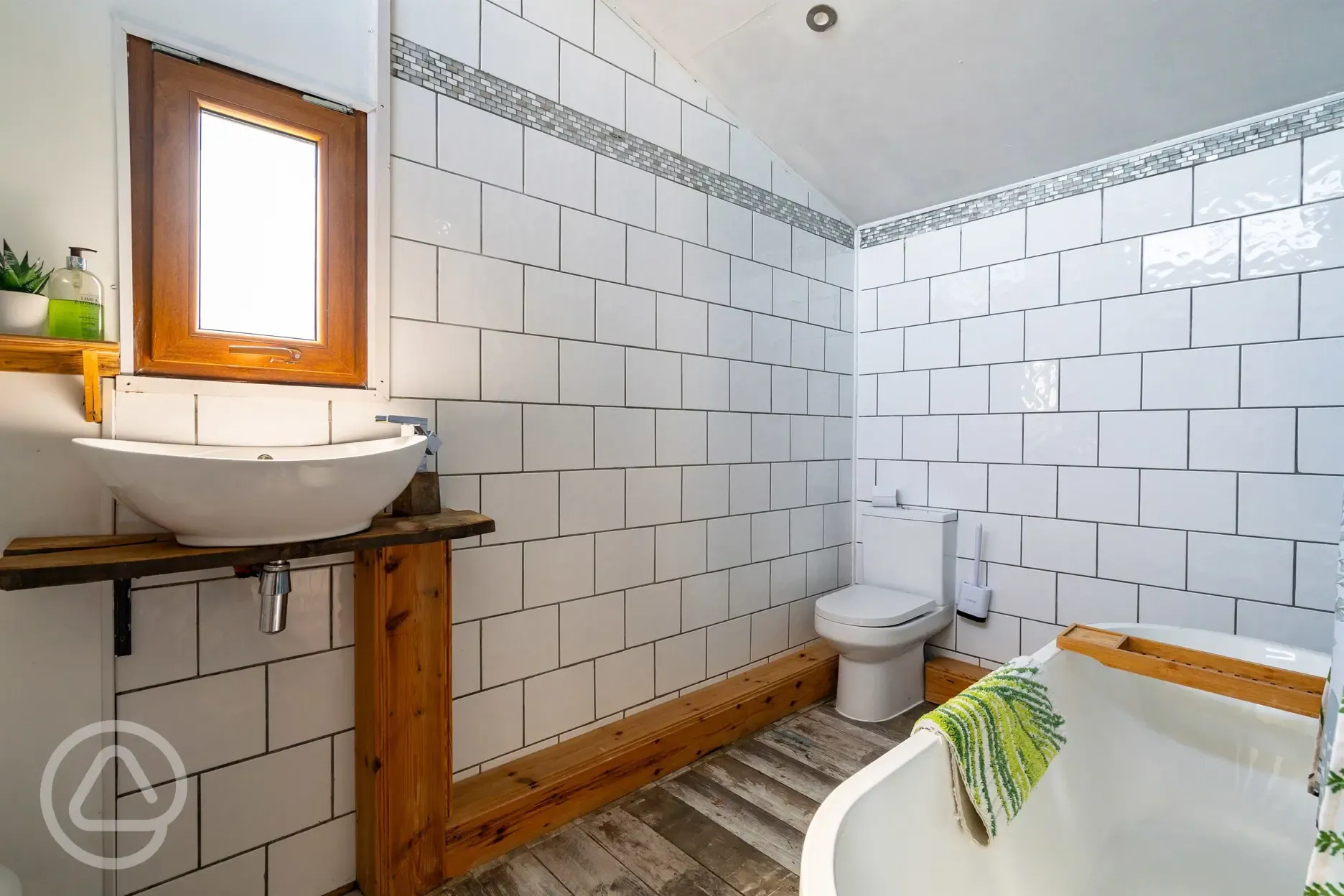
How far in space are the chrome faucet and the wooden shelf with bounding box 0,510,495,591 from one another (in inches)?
9.2

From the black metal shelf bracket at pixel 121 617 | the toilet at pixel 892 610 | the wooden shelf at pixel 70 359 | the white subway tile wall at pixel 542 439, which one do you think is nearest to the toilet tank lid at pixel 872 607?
the toilet at pixel 892 610

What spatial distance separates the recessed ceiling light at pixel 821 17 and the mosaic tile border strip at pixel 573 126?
58cm

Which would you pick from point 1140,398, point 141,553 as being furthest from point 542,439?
point 1140,398

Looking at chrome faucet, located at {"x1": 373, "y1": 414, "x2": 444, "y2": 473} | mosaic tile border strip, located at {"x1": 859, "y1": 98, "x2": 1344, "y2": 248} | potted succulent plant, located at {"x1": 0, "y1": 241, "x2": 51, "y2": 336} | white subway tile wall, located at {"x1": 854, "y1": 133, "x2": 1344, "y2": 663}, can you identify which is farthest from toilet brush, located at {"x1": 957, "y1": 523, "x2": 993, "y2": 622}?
potted succulent plant, located at {"x1": 0, "y1": 241, "x2": 51, "y2": 336}

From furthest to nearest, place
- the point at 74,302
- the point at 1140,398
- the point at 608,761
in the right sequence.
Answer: the point at 1140,398 < the point at 608,761 < the point at 74,302

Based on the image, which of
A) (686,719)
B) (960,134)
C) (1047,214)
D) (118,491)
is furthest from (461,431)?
(1047,214)

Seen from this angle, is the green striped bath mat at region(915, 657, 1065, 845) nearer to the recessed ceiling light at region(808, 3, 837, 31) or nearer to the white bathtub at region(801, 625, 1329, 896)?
the white bathtub at region(801, 625, 1329, 896)

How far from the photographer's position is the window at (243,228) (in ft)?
4.42

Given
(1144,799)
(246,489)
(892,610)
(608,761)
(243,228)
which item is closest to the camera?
(246,489)

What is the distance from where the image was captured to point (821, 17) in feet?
6.55

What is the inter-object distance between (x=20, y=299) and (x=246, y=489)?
0.58 metres

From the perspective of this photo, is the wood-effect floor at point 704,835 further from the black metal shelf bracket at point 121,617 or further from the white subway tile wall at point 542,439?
the black metal shelf bracket at point 121,617

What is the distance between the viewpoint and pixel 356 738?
1.58 meters

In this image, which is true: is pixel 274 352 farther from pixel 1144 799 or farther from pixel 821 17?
pixel 1144 799
